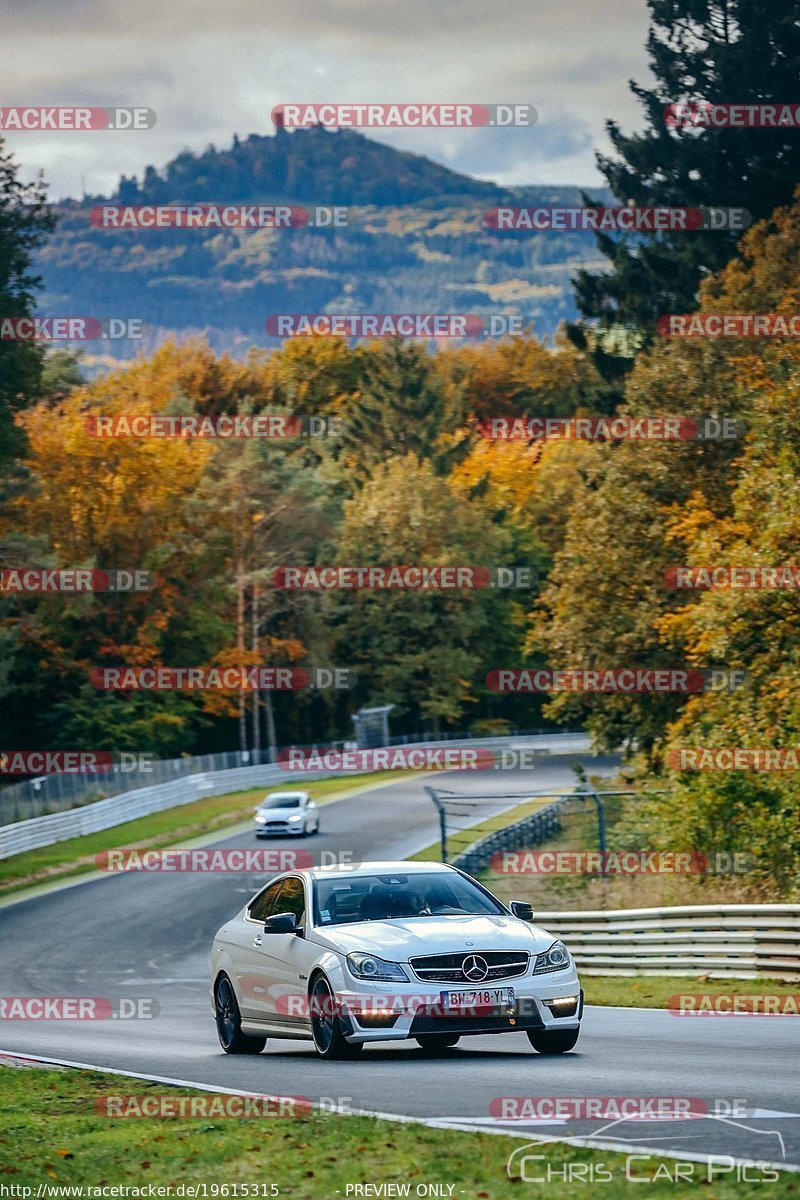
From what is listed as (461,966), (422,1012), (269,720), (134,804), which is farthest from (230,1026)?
(269,720)

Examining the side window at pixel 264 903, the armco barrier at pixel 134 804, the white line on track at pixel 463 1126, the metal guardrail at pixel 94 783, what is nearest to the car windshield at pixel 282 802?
the armco barrier at pixel 134 804

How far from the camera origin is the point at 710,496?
39812 millimetres

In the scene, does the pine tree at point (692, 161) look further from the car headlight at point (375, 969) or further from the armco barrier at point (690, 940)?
the car headlight at point (375, 969)

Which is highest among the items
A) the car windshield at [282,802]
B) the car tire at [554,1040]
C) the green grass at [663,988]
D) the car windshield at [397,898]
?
the car windshield at [397,898]

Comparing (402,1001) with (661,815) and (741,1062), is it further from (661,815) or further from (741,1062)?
(661,815)

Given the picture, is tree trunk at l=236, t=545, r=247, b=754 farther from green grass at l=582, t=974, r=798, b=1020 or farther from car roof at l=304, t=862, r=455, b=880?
car roof at l=304, t=862, r=455, b=880

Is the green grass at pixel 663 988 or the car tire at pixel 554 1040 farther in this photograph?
the green grass at pixel 663 988

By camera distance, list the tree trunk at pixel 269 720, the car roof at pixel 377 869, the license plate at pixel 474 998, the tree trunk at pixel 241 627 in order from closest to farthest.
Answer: the license plate at pixel 474 998 < the car roof at pixel 377 869 < the tree trunk at pixel 241 627 < the tree trunk at pixel 269 720

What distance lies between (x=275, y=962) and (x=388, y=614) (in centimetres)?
7409

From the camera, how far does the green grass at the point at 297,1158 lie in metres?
7.43

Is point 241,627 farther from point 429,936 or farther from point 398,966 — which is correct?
point 398,966

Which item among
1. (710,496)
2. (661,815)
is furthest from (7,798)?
(661,815)

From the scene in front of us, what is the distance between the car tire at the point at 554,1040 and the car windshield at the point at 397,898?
3.12 ft

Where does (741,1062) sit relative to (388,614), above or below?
above
